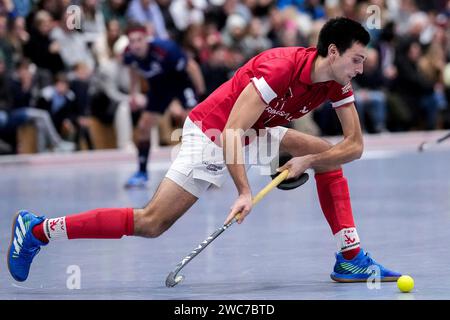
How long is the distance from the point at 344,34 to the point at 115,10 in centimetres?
1122

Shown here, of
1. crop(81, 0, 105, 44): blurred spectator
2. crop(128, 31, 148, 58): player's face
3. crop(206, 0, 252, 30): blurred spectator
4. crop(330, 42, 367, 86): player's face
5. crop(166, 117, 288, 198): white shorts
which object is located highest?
crop(206, 0, 252, 30): blurred spectator

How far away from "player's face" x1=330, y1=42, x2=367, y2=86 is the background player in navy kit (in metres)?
6.21

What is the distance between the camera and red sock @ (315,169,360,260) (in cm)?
646

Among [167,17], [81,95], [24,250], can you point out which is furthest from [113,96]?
[24,250]

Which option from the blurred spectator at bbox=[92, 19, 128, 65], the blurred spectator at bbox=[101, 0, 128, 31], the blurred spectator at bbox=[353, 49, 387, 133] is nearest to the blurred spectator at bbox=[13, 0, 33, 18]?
the blurred spectator at bbox=[92, 19, 128, 65]

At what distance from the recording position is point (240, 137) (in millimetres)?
5980

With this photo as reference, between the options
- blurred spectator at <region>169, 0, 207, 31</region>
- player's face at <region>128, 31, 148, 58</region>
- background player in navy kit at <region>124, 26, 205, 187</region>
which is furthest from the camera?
blurred spectator at <region>169, 0, 207, 31</region>

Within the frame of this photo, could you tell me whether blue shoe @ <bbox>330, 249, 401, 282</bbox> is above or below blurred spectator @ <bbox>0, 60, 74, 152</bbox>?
below

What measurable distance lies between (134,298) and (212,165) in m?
0.87

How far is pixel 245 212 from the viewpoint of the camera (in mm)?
5895

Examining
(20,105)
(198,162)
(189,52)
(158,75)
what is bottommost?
(198,162)

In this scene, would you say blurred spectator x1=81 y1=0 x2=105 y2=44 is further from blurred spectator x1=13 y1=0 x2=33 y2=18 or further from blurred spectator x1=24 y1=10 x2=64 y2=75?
blurred spectator x1=13 y1=0 x2=33 y2=18

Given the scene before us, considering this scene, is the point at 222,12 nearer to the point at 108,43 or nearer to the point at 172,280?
the point at 108,43

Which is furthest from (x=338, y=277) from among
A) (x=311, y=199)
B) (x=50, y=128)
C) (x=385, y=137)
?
(x=385, y=137)
